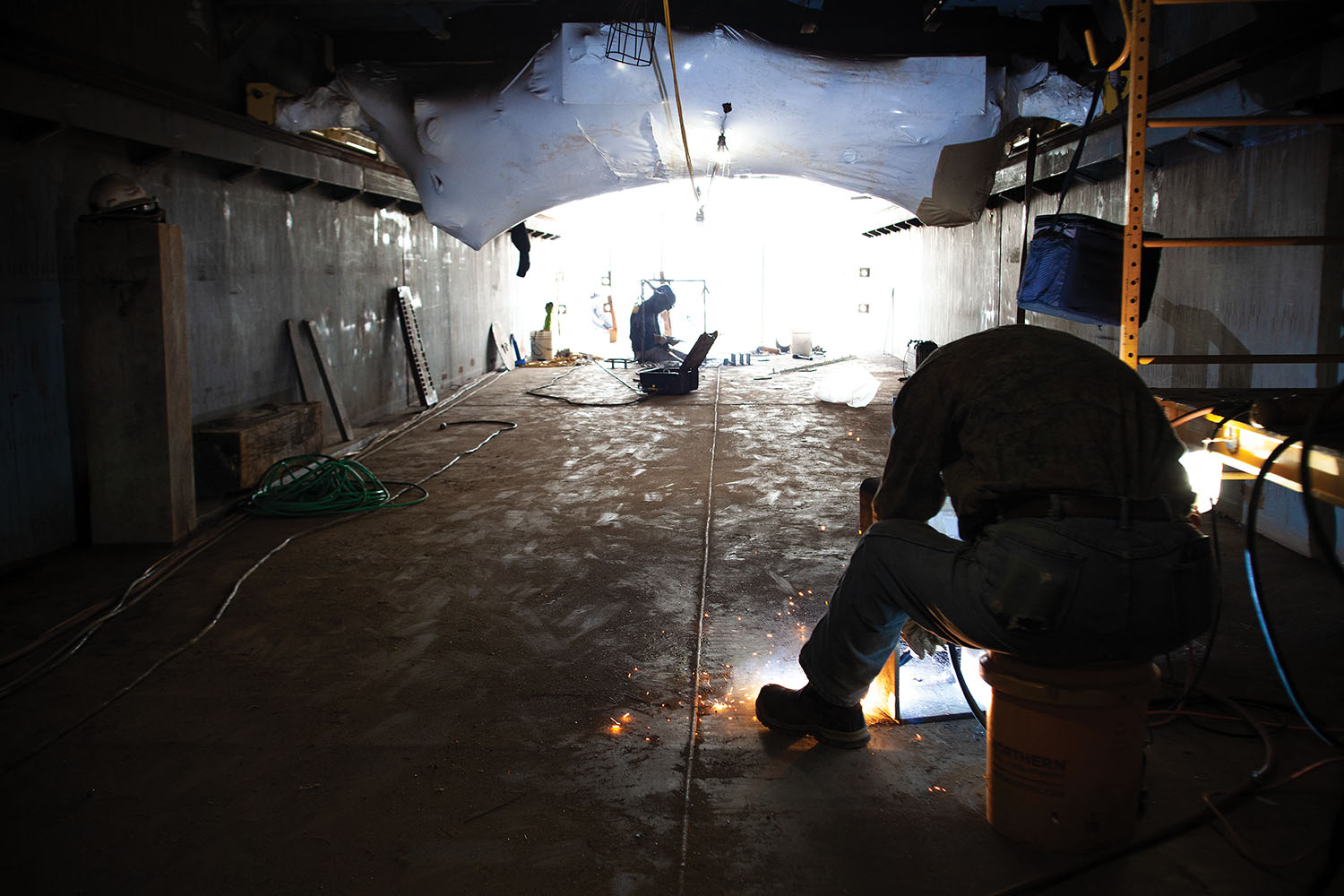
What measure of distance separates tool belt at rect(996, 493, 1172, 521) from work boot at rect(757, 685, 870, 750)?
39.1 inches

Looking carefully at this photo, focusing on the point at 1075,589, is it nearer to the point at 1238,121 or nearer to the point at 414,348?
the point at 1238,121

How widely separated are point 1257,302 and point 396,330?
8945 millimetres

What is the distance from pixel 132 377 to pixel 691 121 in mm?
4021

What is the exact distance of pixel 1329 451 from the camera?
2.54 m

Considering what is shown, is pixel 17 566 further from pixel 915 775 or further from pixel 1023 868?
pixel 1023 868

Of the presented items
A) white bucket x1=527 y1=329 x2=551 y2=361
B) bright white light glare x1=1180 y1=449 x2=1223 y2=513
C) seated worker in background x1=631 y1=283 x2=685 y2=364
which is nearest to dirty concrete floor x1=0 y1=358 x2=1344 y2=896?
bright white light glare x1=1180 y1=449 x2=1223 y2=513

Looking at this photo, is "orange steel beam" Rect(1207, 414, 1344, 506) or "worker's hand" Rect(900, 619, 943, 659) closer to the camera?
"orange steel beam" Rect(1207, 414, 1344, 506)

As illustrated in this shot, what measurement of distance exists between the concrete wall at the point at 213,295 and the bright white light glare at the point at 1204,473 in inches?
224

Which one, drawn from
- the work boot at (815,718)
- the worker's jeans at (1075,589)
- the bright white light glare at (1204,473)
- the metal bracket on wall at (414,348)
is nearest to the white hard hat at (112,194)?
the work boot at (815,718)

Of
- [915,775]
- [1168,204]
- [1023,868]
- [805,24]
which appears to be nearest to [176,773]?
[915,775]

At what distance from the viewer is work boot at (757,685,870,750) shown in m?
2.88

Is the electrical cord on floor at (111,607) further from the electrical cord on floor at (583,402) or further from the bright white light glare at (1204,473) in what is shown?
the electrical cord on floor at (583,402)

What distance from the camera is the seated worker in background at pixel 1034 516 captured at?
215 centimetres

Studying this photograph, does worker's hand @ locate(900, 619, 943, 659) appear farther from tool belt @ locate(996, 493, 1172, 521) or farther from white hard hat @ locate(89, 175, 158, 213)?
white hard hat @ locate(89, 175, 158, 213)
